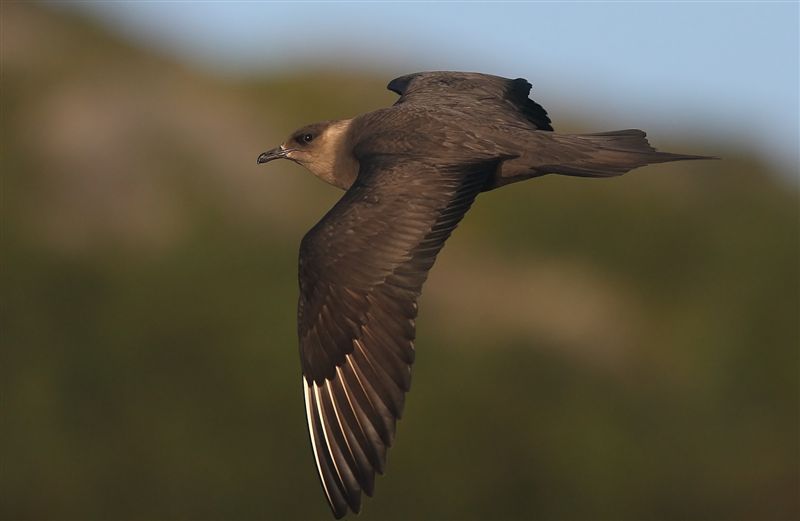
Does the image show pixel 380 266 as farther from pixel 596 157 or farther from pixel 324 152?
pixel 324 152

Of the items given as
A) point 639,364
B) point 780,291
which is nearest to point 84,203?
point 639,364

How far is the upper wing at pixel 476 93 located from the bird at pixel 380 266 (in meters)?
1.05

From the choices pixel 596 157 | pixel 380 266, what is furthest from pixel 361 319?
pixel 596 157

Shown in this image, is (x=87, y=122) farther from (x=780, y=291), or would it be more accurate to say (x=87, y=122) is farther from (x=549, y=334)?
(x=780, y=291)

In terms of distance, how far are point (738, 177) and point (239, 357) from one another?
885 cm

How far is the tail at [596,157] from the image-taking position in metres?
9.81

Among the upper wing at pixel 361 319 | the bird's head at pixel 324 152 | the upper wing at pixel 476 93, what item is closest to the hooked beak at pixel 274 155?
the bird's head at pixel 324 152

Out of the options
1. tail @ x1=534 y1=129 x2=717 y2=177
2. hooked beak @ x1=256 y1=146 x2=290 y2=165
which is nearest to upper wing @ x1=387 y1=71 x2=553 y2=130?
hooked beak @ x1=256 y1=146 x2=290 y2=165

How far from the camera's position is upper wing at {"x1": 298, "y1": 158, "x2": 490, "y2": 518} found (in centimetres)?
923

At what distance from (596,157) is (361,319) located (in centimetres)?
172

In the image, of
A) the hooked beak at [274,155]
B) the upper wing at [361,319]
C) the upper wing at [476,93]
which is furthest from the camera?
the hooked beak at [274,155]

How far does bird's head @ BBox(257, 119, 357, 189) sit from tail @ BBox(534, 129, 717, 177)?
1500mm

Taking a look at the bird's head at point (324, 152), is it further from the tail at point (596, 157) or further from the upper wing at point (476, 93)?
the tail at point (596, 157)

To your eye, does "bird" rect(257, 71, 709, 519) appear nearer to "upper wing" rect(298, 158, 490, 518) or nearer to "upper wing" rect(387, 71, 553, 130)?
"upper wing" rect(298, 158, 490, 518)
